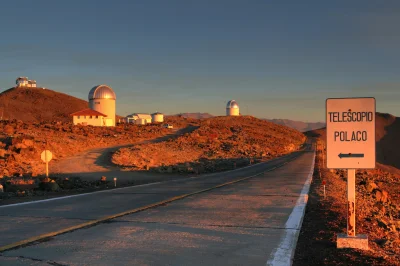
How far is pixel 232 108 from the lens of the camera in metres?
125

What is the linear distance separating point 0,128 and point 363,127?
4437 cm

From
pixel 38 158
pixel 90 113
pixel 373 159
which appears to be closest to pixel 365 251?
pixel 373 159

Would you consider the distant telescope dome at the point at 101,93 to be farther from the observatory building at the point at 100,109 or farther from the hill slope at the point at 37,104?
the hill slope at the point at 37,104

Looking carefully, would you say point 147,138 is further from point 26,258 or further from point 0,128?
point 26,258

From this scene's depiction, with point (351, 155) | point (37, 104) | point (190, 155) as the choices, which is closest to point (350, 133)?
point (351, 155)

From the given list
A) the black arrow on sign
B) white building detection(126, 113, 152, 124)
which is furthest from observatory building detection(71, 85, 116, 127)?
the black arrow on sign

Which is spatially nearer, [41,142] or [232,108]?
[41,142]

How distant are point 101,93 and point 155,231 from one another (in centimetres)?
6139

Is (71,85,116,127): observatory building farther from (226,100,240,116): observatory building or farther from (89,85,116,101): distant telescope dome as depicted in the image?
(226,100,240,116): observatory building

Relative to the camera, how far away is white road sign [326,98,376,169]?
605 centimetres

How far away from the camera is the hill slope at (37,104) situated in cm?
11238

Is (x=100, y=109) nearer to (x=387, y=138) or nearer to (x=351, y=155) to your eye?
(x=351, y=155)

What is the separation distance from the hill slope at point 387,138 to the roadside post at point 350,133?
98819mm

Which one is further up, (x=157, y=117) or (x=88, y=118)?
(x=157, y=117)
